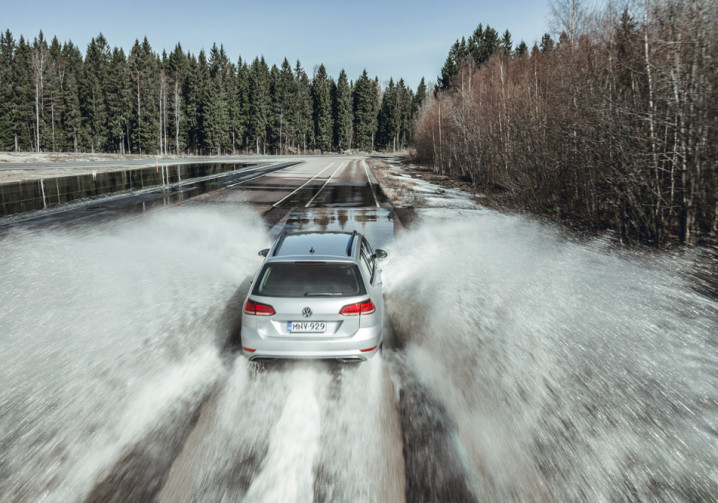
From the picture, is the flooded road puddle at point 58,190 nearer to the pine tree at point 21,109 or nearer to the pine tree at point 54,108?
the pine tree at point 21,109

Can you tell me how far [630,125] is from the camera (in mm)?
13445

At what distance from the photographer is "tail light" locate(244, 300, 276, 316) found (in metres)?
5.29

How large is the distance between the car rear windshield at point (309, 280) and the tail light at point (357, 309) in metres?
0.11

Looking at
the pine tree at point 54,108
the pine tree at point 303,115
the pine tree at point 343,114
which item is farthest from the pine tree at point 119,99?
the pine tree at point 343,114

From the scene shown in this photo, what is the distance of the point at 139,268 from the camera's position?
1127cm

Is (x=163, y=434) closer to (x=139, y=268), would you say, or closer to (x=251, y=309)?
(x=251, y=309)

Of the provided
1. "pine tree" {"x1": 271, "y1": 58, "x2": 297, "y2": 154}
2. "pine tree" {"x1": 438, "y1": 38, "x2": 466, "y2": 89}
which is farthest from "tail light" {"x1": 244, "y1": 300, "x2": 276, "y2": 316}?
"pine tree" {"x1": 271, "y1": 58, "x2": 297, "y2": 154}

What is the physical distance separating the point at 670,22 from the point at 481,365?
411 inches

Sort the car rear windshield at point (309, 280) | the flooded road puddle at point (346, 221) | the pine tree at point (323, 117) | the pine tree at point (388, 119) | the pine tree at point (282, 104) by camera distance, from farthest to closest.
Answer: the pine tree at point (388, 119) → the pine tree at point (323, 117) → the pine tree at point (282, 104) → the flooded road puddle at point (346, 221) → the car rear windshield at point (309, 280)

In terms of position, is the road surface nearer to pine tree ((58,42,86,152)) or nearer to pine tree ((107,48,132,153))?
pine tree ((107,48,132,153))

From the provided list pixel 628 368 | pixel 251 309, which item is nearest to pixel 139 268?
pixel 251 309

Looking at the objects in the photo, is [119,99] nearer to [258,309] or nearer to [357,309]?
[258,309]

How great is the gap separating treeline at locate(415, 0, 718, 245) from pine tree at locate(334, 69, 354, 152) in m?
99.6

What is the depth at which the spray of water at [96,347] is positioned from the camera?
423cm
